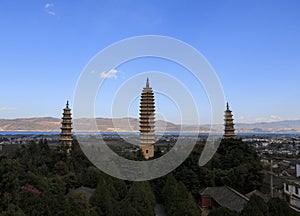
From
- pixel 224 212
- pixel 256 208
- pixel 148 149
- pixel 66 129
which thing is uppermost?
pixel 66 129

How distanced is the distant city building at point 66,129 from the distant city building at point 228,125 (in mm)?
18471

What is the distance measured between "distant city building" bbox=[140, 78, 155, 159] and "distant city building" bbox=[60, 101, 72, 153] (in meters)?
7.91

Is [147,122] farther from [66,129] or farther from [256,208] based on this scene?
[256,208]

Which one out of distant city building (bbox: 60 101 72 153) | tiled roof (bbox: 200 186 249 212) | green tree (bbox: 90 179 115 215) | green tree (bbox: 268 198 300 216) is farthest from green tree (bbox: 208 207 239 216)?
distant city building (bbox: 60 101 72 153)

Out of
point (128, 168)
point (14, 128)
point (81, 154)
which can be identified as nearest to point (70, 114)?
point (81, 154)

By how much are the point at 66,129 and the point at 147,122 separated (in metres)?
8.99

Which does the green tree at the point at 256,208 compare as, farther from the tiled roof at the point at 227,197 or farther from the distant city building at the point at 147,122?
the distant city building at the point at 147,122

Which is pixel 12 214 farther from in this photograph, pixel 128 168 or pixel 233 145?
pixel 233 145

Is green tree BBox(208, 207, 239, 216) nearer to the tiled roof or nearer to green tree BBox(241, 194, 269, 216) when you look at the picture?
green tree BBox(241, 194, 269, 216)

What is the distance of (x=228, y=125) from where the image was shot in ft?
126

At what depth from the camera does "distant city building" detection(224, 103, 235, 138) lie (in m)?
38.1

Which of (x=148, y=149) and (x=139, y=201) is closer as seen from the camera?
(x=139, y=201)

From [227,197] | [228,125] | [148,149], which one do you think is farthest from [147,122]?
[227,197]

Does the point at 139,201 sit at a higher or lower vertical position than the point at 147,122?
lower
